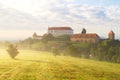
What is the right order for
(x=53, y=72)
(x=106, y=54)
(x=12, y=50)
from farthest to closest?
(x=106, y=54)
(x=12, y=50)
(x=53, y=72)

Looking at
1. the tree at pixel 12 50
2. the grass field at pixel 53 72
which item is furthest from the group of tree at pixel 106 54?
the grass field at pixel 53 72

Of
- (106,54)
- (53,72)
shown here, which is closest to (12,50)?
(53,72)

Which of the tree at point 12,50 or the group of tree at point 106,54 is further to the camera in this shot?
the group of tree at point 106,54

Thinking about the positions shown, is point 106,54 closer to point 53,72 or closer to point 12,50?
point 12,50

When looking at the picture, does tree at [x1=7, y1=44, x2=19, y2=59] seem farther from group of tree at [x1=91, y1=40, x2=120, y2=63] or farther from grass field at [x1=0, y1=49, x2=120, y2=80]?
group of tree at [x1=91, y1=40, x2=120, y2=63]

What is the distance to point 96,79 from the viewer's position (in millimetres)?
47406

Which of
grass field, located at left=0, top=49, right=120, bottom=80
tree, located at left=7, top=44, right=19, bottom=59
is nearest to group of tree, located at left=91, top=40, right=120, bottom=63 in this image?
tree, located at left=7, top=44, right=19, bottom=59

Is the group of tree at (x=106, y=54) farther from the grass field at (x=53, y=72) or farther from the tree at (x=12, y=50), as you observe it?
the grass field at (x=53, y=72)

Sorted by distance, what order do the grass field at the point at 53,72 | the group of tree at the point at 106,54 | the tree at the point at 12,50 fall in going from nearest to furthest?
the grass field at the point at 53,72, the tree at the point at 12,50, the group of tree at the point at 106,54

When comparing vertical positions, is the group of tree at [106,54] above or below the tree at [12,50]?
below

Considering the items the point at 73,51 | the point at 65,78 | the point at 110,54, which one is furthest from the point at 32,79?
the point at 110,54

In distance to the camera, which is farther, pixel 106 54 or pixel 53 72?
pixel 106 54

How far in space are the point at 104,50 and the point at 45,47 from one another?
143 ft

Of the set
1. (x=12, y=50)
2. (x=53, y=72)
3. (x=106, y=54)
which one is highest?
(x=12, y=50)
